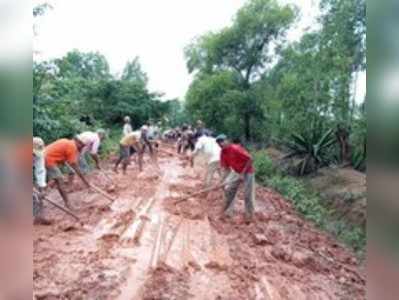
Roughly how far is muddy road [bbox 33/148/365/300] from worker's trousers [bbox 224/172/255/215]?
0.11 m

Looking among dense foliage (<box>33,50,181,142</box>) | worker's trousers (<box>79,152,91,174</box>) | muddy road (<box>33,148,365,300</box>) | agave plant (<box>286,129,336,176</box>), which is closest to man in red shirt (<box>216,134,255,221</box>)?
muddy road (<box>33,148,365,300</box>)

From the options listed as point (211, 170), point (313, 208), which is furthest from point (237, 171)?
point (313, 208)

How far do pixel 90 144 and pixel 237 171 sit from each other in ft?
3.95

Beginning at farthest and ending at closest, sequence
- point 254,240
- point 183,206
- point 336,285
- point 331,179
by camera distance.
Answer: point 331,179 → point 183,206 → point 254,240 → point 336,285


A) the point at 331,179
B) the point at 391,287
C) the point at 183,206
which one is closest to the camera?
the point at 391,287

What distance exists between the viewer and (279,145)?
4.20 meters

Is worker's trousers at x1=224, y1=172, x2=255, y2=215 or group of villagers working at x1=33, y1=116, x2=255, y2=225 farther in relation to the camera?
worker's trousers at x1=224, y1=172, x2=255, y2=215

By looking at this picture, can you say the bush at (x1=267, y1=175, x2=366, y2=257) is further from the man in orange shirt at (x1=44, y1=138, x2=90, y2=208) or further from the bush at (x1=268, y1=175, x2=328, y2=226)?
the man in orange shirt at (x1=44, y1=138, x2=90, y2=208)

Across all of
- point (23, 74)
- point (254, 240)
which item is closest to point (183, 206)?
point (254, 240)

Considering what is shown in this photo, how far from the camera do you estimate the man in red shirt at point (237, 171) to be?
324 cm

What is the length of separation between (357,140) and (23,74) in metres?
2.88

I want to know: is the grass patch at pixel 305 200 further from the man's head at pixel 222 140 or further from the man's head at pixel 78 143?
the man's head at pixel 78 143

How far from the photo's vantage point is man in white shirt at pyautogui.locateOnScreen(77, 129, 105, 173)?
10.7ft

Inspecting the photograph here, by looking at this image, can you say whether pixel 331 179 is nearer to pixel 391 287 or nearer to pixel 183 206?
pixel 183 206
